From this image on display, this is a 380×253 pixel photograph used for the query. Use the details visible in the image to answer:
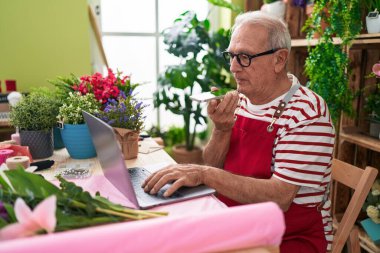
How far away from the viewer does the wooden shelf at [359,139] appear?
6.00 feet

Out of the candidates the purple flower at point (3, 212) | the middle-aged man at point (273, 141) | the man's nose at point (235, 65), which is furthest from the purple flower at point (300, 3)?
the purple flower at point (3, 212)

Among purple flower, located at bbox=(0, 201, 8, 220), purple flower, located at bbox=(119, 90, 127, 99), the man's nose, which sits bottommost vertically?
purple flower, located at bbox=(0, 201, 8, 220)

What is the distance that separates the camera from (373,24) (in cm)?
179

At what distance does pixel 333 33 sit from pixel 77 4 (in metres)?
1.92

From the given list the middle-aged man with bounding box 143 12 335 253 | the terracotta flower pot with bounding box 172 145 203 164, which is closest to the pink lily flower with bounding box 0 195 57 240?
the middle-aged man with bounding box 143 12 335 253

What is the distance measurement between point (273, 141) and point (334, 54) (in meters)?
0.84

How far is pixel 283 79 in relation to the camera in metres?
1.45

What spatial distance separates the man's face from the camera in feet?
4.49

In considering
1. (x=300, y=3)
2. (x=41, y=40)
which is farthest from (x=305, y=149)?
(x=41, y=40)

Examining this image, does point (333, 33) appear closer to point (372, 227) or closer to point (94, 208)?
point (372, 227)

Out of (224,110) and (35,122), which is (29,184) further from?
(224,110)

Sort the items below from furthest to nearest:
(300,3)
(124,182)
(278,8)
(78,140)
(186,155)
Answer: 1. (186,155)
2. (278,8)
3. (300,3)
4. (78,140)
5. (124,182)

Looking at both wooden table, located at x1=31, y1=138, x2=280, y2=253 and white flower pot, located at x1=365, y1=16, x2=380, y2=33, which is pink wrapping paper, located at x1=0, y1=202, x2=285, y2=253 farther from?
white flower pot, located at x1=365, y1=16, x2=380, y2=33

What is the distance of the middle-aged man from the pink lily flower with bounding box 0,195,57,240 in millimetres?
524
